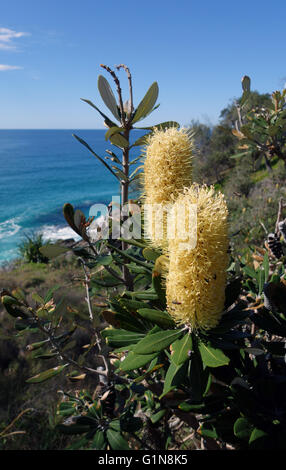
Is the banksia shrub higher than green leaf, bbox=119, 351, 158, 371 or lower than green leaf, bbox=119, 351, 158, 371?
higher

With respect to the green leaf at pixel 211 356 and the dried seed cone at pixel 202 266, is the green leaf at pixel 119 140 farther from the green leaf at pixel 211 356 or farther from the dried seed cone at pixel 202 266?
the green leaf at pixel 211 356

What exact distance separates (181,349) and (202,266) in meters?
0.31

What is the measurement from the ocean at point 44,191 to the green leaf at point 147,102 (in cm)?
1132

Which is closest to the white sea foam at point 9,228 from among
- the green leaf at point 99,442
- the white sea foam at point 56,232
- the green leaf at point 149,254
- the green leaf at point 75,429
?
the white sea foam at point 56,232

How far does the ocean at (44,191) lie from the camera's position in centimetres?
3113

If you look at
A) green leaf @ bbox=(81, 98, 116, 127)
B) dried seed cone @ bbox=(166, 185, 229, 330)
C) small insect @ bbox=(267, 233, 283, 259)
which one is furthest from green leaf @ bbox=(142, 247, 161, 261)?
small insect @ bbox=(267, 233, 283, 259)

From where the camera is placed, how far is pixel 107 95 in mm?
1284

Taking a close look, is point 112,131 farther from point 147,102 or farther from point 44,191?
point 44,191

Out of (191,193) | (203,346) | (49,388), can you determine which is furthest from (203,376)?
(49,388)

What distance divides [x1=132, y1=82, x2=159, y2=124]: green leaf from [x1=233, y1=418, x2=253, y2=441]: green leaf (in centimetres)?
134

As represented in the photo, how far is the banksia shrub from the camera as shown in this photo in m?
1.28

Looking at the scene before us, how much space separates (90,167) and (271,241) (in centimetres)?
7458

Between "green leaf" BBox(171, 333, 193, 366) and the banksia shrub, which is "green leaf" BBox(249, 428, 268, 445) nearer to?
"green leaf" BBox(171, 333, 193, 366)
